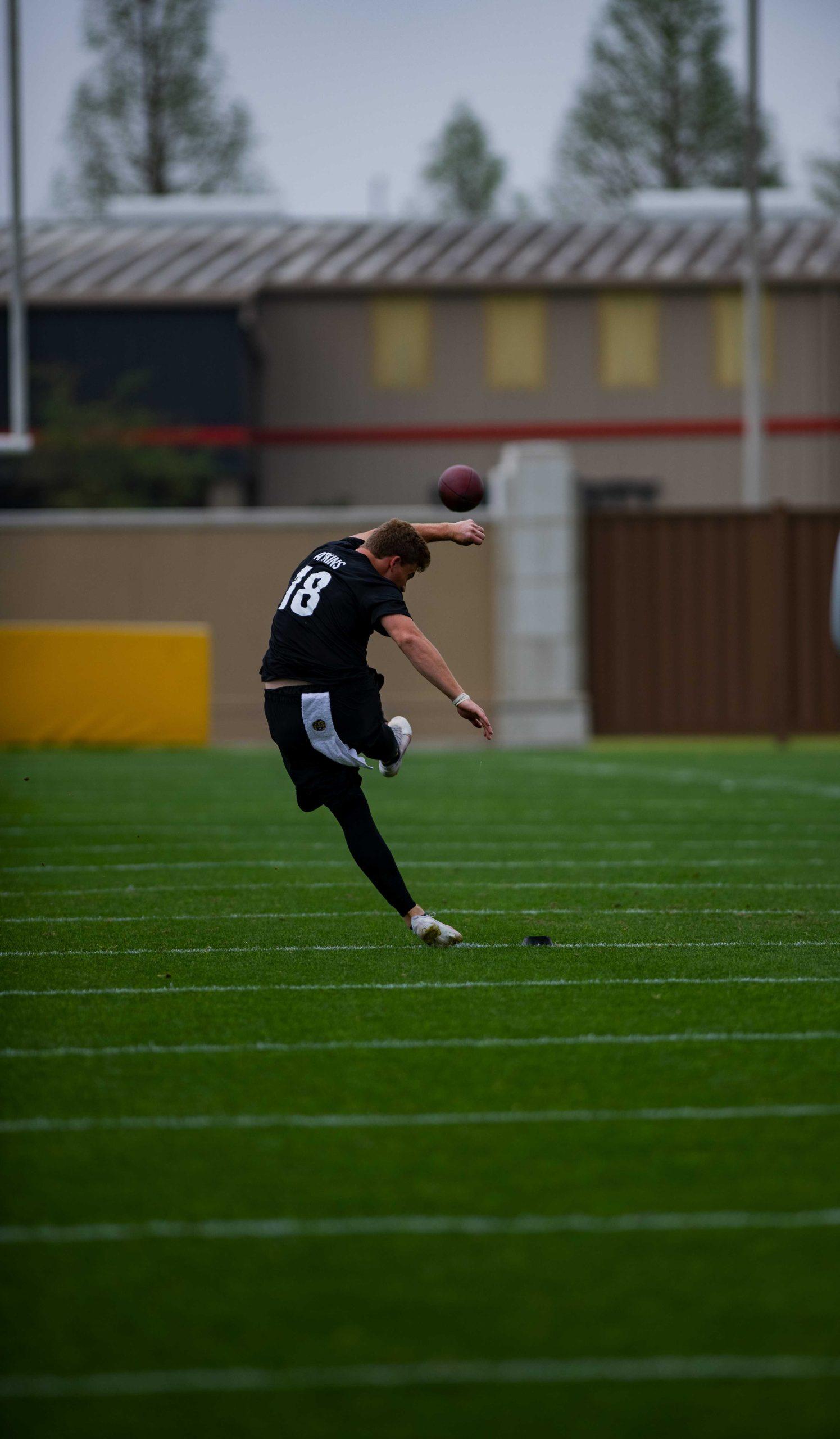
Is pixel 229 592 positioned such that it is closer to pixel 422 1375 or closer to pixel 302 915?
pixel 302 915

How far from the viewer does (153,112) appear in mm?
46562

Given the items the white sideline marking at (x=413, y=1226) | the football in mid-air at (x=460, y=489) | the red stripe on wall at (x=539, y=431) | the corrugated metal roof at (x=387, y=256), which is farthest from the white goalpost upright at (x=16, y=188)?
the white sideline marking at (x=413, y=1226)

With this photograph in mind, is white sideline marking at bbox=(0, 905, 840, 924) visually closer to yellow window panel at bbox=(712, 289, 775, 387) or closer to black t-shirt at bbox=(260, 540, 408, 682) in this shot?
black t-shirt at bbox=(260, 540, 408, 682)

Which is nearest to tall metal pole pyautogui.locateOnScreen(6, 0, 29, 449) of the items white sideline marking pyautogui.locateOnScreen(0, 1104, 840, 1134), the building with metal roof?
the building with metal roof

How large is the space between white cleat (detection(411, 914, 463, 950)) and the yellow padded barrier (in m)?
13.7

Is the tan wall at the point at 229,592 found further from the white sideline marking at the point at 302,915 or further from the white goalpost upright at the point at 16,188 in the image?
the white sideline marking at the point at 302,915

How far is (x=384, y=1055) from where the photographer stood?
4852 millimetres

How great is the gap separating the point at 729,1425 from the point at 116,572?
21.2m

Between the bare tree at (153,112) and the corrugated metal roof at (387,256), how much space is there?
10.0 m

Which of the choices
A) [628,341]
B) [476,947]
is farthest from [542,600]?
[476,947]

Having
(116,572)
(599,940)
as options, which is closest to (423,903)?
(599,940)

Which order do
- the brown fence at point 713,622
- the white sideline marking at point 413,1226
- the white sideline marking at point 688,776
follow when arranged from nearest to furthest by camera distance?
1. the white sideline marking at point 413,1226
2. the white sideline marking at point 688,776
3. the brown fence at point 713,622

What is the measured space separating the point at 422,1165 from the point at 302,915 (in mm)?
3943

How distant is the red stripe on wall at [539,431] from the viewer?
34.2 metres
